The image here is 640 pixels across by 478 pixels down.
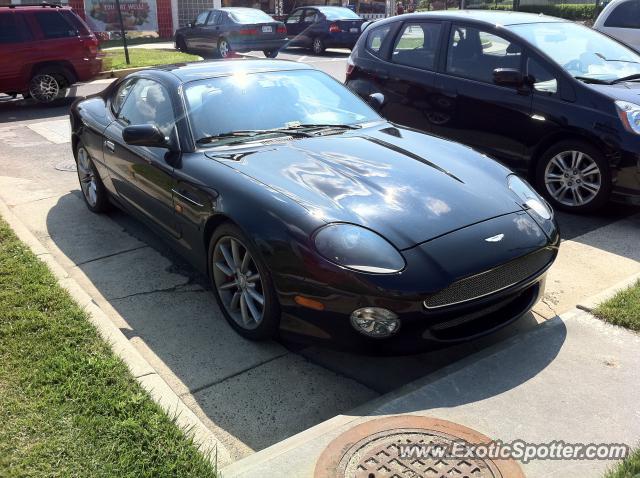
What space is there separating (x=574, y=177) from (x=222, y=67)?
126 inches

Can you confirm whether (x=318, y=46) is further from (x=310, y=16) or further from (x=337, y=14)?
(x=310, y=16)

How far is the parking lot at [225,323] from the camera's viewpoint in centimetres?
302

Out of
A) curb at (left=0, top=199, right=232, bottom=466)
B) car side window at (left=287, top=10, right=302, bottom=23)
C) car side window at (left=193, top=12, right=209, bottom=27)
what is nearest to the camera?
curb at (left=0, top=199, right=232, bottom=466)

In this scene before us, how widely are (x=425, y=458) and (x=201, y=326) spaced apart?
1.79m

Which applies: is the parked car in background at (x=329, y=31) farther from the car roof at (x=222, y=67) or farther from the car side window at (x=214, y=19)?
the car roof at (x=222, y=67)

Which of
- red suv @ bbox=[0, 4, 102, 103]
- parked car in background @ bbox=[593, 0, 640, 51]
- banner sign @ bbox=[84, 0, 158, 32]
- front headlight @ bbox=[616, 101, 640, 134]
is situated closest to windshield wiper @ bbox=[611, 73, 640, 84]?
front headlight @ bbox=[616, 101, 640, 134]

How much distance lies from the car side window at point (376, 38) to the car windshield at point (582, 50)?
163 centimetres

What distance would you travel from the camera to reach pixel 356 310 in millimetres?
2893

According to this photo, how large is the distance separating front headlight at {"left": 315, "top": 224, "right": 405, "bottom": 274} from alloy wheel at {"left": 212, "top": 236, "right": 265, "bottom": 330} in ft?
1.65

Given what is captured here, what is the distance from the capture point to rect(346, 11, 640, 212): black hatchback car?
205 inches

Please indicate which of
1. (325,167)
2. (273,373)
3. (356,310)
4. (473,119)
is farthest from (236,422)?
(473,119)

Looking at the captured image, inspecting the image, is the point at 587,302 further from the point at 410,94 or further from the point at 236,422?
the point at 410,94

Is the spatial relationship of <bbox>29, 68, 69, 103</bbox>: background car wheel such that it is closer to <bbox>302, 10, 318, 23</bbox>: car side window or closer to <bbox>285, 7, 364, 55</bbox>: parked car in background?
<bbox>285, 7, 364, 55</bbox>: parked car in background

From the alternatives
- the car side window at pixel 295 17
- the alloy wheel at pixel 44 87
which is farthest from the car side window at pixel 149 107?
the car side window at pixel 295 17
